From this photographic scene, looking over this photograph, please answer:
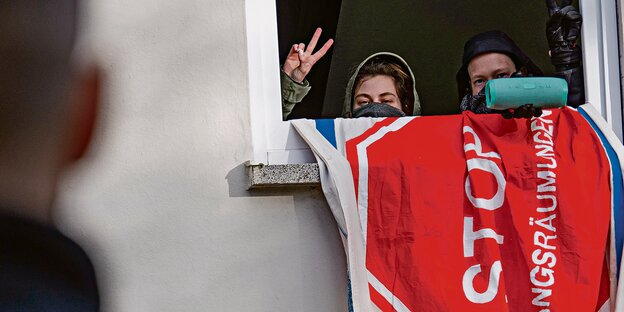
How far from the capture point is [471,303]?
3801 millimetres

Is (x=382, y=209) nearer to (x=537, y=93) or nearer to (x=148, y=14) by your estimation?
(x=537, y=93)

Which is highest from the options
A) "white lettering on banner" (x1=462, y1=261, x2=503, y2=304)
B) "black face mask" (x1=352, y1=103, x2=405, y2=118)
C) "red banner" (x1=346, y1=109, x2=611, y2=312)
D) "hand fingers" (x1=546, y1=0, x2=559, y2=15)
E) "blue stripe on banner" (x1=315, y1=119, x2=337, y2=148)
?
"hand fingers" (x1=546, y1=0, x2=559, y2=15)

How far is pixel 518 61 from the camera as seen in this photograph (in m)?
4.84

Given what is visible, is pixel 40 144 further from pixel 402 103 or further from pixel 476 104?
pixel 476 104

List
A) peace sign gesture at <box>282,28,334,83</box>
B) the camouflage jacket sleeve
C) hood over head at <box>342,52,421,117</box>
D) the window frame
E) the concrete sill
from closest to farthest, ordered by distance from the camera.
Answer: the concrete sill
the window frame
the camouflage jacket sleeve
peace sign gesture at <box>282,28,334,83</box>
hood over head at <box>342,52,421,117</box>

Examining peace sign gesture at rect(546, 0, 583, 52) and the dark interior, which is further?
the dark interior

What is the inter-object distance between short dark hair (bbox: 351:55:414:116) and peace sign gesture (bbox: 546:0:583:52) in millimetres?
647

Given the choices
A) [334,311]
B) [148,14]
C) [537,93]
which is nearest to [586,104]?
[537,93]

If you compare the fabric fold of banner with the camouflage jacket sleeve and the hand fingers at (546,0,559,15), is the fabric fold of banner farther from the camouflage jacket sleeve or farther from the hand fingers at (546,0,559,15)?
→ the hand fingers at (546,0,559,15)

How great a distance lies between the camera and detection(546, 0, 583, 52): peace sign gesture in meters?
4.43

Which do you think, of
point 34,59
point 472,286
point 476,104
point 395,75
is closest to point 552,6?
point 476,104

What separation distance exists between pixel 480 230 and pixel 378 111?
28.4 inches

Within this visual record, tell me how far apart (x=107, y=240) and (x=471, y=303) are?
4.13 ft

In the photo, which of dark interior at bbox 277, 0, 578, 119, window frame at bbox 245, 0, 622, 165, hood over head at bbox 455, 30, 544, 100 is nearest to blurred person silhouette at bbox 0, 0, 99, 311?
window frame at bbox 245, 0, 622, 165
